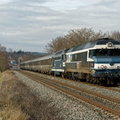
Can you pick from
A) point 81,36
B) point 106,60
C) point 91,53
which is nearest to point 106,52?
point 106,60

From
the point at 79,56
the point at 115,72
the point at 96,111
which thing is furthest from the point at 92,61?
the point at 96,111

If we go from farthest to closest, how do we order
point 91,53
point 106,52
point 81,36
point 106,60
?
point 81,36, point 91,53, point 106,52, point 106,60

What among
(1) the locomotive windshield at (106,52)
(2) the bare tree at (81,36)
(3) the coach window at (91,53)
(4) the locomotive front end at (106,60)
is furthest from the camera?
(2) the bare tree at (81,36)

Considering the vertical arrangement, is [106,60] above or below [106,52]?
below

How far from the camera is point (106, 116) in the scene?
28.2ft

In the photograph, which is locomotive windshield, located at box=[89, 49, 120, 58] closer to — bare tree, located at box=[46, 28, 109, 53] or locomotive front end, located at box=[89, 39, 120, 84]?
locomotive front end, located at box=[89, 39, 120, 84]

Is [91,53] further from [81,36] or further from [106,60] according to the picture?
[81,36]

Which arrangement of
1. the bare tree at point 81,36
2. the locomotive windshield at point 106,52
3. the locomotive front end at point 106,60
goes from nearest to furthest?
the locomotive front end at point 106,60
the locomotive windshield at point 106,52
the bare tree at point 81,36

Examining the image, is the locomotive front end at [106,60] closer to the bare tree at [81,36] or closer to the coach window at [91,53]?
the coach window at [91,53]

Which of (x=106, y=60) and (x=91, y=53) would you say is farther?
(x=91, y=53)

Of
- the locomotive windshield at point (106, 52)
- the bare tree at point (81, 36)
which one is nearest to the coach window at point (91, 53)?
the locomotive windshield at point (106, 52)

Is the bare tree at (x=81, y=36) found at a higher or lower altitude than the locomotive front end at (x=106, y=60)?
higher

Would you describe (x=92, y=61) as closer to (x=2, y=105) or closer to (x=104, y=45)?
(x=104, y=45)

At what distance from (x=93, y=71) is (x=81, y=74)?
3.68 metres
